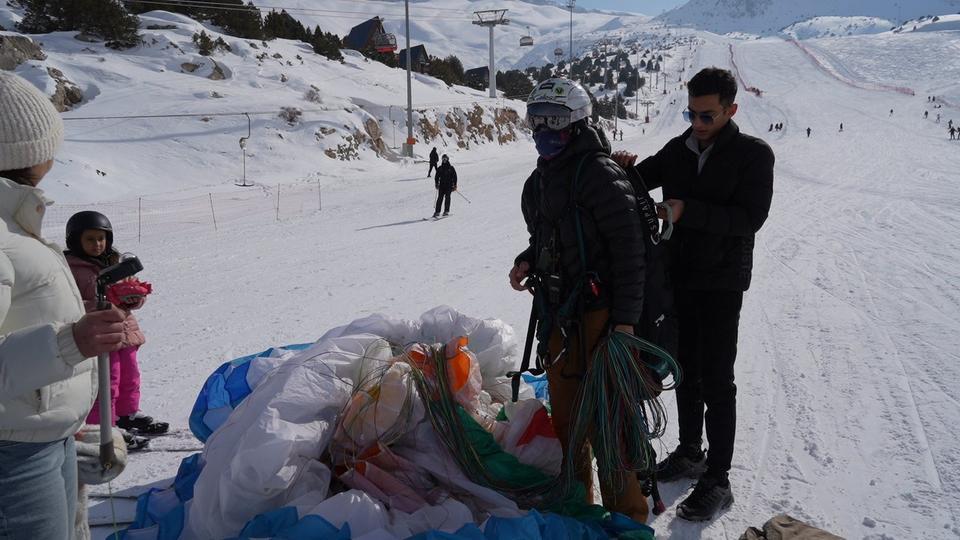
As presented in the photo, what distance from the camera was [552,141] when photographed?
9.80 feet

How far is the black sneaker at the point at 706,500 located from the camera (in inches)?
127

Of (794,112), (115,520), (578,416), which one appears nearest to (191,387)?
(115,520)

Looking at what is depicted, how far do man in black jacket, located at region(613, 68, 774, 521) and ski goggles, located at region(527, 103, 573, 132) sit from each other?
558 mm

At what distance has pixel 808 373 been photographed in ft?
16.2

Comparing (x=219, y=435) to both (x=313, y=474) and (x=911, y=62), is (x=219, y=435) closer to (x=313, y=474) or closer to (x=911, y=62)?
(x=313, y=474)

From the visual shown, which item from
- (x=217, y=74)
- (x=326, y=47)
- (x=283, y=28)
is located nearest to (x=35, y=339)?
(x=217, y=74)

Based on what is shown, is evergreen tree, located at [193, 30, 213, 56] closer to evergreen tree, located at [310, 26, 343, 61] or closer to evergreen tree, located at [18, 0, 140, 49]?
evergreen tree, located at [18, 0, 140, 49]

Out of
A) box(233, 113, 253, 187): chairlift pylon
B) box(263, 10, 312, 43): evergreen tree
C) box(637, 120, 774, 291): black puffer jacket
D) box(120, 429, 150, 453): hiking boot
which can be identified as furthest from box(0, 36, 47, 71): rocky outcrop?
box(637, 120, 774, 291): black puffer jacket

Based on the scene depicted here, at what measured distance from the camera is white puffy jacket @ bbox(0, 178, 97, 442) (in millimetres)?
1671

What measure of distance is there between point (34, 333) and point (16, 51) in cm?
2330

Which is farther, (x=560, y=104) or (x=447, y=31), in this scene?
(x=447, y=31)

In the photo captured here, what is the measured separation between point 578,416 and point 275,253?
7.47 m

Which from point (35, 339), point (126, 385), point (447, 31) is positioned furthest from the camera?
point (447, 31)

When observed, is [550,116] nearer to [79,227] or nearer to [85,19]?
[79,227]
